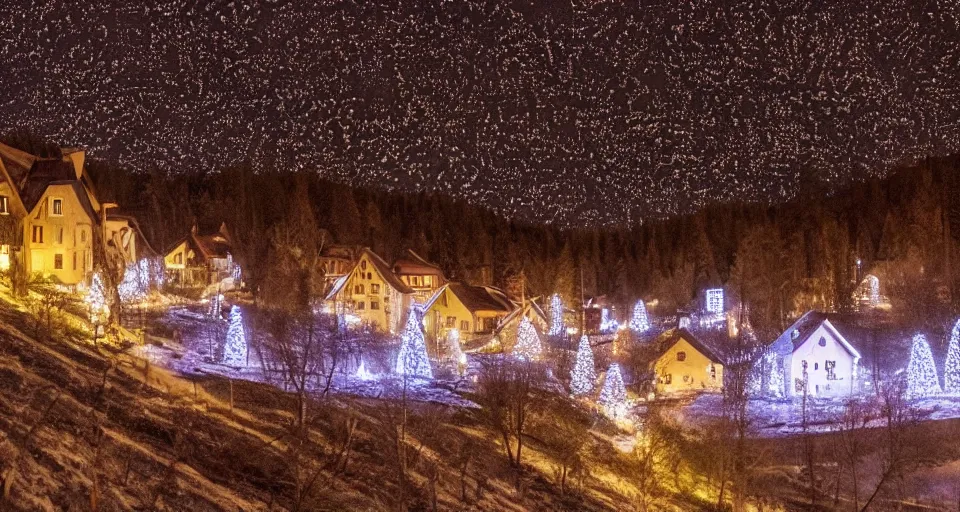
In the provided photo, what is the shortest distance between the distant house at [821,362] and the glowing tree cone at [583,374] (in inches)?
465

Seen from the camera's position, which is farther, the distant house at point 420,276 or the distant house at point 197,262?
the distant house at point 420,276

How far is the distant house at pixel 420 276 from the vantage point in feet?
248

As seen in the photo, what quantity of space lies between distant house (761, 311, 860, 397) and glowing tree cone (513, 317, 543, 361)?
498 inches

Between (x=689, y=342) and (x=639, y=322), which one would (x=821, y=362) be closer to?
(x=689, y=342)

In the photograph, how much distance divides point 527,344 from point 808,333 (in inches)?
623

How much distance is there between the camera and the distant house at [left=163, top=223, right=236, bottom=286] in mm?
65688

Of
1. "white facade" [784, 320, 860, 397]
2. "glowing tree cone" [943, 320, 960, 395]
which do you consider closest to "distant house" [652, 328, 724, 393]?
"white facade" [784, 320, 860, 397]

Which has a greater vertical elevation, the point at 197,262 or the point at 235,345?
the point at 197,262

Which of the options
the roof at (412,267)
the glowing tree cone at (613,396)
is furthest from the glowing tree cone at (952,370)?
the roof at (412,267)

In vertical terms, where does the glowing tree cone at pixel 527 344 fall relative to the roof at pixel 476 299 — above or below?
below

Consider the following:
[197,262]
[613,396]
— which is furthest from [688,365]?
[197,262]

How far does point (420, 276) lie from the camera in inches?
3063

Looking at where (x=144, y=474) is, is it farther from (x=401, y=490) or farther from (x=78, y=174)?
(x=78, y=174)

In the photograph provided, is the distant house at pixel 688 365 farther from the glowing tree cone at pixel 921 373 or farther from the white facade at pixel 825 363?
the glowing tree cone at pixel 921 373
